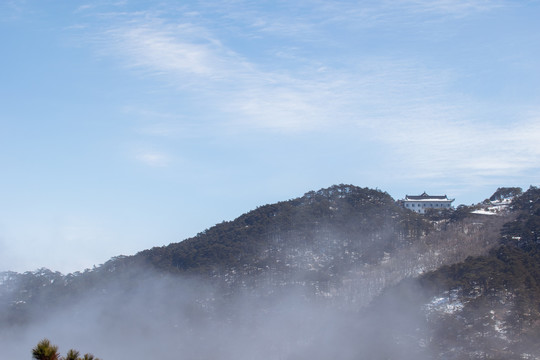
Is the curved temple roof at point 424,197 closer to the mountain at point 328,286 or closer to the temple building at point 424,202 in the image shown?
the temple building at point 424,202

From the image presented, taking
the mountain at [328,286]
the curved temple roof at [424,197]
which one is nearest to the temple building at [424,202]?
the curved temple roof at [424,197]

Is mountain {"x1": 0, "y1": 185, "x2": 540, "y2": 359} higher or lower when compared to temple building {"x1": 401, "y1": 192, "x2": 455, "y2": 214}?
lower

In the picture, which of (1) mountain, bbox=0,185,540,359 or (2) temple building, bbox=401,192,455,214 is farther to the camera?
(2) temple building, bbox=401,192,455,214

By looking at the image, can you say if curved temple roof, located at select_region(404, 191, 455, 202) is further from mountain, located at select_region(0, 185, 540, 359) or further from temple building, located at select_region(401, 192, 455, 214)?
mountain, located at select_region(0, 185, 540, 359)

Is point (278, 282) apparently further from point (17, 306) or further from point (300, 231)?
point (17, 306)

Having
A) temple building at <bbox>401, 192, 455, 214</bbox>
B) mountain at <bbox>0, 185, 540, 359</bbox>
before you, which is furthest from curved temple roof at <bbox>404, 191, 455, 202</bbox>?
mountain at <bbox>0, 185, 540, 359</bbox>
